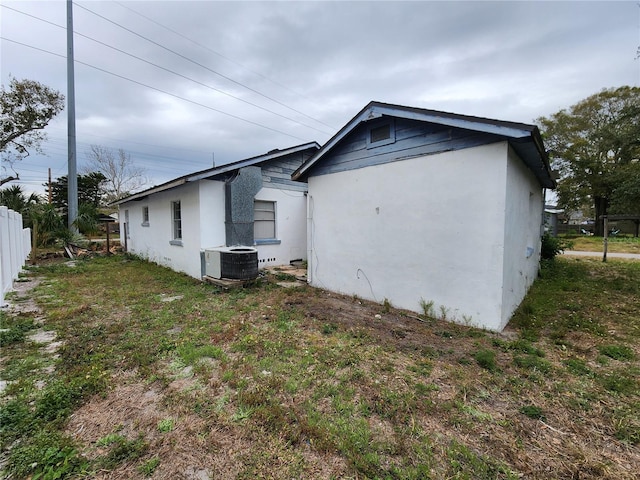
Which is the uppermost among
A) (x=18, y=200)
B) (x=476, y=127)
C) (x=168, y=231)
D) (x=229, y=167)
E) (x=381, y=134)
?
(x=381, y=134)

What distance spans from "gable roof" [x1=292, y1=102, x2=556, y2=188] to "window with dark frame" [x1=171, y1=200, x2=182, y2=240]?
5.53 m

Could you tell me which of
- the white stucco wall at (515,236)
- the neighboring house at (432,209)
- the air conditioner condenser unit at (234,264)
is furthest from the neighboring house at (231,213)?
the white stucco wall at (515,236)

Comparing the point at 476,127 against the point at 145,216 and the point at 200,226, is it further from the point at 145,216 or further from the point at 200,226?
the point at 145,216

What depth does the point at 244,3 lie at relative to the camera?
7.40 m

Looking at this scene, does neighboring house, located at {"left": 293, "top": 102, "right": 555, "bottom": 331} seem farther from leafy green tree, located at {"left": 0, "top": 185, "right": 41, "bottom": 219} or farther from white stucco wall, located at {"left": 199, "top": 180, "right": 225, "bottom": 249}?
leafy green tree, located at {"left": 0, "top": 185, "right": 41, "bottom": 219}

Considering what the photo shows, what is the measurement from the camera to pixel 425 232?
4754 millimetres

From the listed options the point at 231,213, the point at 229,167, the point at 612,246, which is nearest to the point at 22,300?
the point at 231,213

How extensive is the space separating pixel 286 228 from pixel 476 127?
22.5 ft

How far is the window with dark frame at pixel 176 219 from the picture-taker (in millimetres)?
9102

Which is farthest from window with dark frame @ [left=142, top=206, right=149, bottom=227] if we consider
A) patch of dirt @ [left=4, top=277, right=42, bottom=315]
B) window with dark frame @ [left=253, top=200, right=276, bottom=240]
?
window with dark frame @ [left=253, top=200, right=276, bottom=240]

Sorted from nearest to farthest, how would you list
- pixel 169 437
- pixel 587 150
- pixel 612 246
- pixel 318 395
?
1. pixel 169 437
2. pixel 318 395
3. pixel 612 246
4. pixel 587 150

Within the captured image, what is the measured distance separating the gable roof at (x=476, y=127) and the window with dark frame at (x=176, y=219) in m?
5.53

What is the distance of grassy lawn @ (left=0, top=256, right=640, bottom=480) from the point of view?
1830 millimetres

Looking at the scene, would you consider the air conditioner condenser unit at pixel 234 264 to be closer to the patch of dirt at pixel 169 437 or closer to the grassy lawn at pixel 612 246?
the patch of dirt at pixel 169 437
